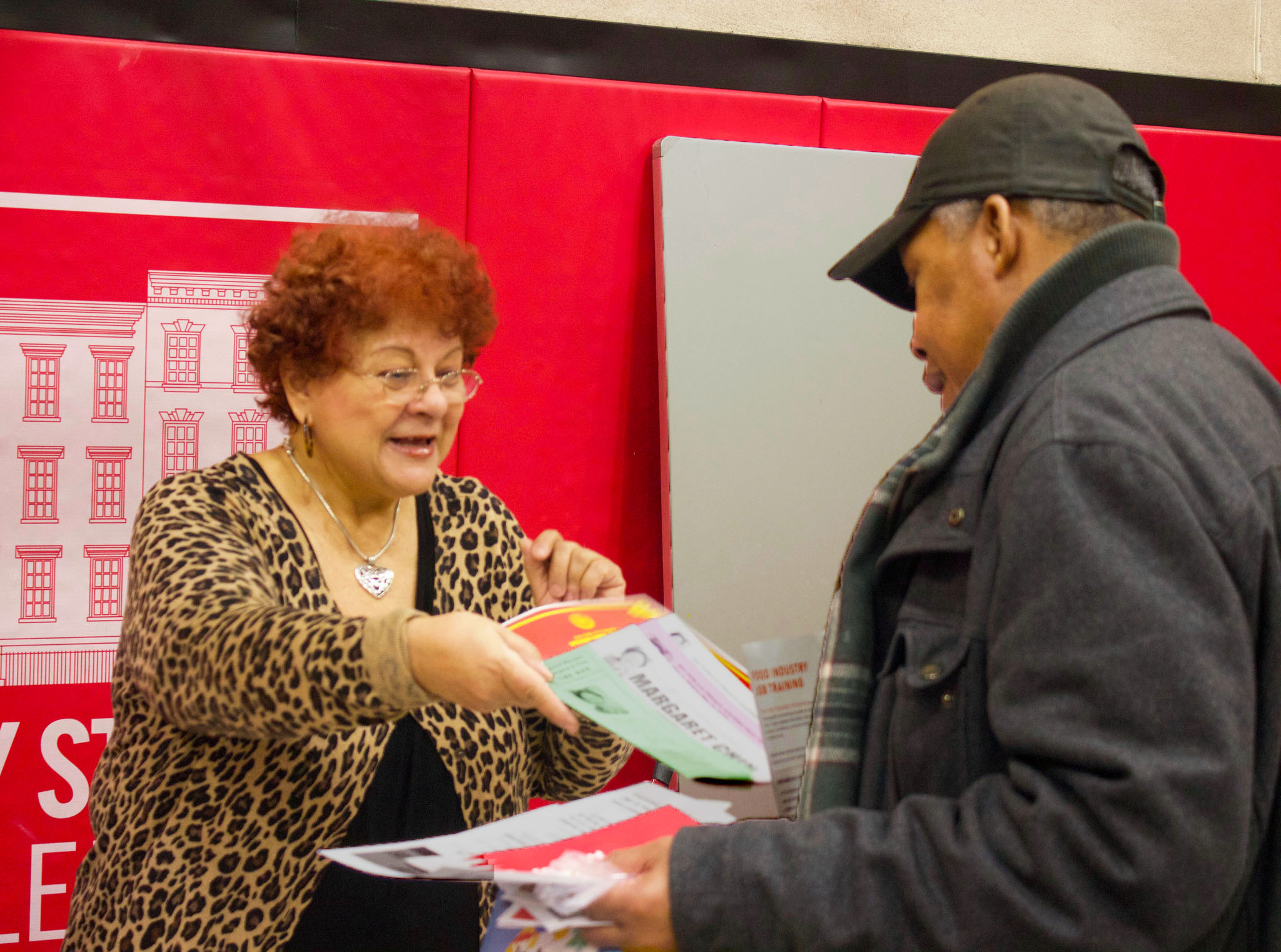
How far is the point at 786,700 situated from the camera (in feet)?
3.68

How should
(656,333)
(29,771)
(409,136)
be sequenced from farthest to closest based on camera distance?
(656,333) → (409,136) → (29,771)

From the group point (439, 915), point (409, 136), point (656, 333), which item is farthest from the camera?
point (656, 333)

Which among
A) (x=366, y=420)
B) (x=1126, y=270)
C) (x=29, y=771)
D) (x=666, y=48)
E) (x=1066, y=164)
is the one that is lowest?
(x=29, y=771)

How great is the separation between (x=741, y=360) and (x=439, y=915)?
1738 millimetres

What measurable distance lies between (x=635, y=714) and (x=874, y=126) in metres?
2.47

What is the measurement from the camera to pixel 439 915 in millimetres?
1370

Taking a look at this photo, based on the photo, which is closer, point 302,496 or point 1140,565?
point 1140,565

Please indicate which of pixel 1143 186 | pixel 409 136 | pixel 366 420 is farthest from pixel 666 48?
pixel 1143 186

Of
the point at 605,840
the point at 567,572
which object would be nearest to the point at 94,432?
the point at 567,572

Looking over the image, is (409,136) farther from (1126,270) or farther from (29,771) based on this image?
(1126,270)

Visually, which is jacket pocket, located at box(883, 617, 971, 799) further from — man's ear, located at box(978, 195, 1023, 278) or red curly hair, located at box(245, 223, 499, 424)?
red curly hair, located at box(245, 223, 499, 424)

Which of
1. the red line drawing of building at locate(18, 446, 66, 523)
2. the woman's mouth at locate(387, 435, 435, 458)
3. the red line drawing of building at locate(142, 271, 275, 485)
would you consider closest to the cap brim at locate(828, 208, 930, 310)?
the woman's mouth at locate(387, 435, 435, 458)

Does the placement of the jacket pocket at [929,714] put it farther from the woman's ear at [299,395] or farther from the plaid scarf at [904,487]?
the woman's ear at [299,395]

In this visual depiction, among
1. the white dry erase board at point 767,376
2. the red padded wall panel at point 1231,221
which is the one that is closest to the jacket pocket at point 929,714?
the white dry erase board at point 767,376
